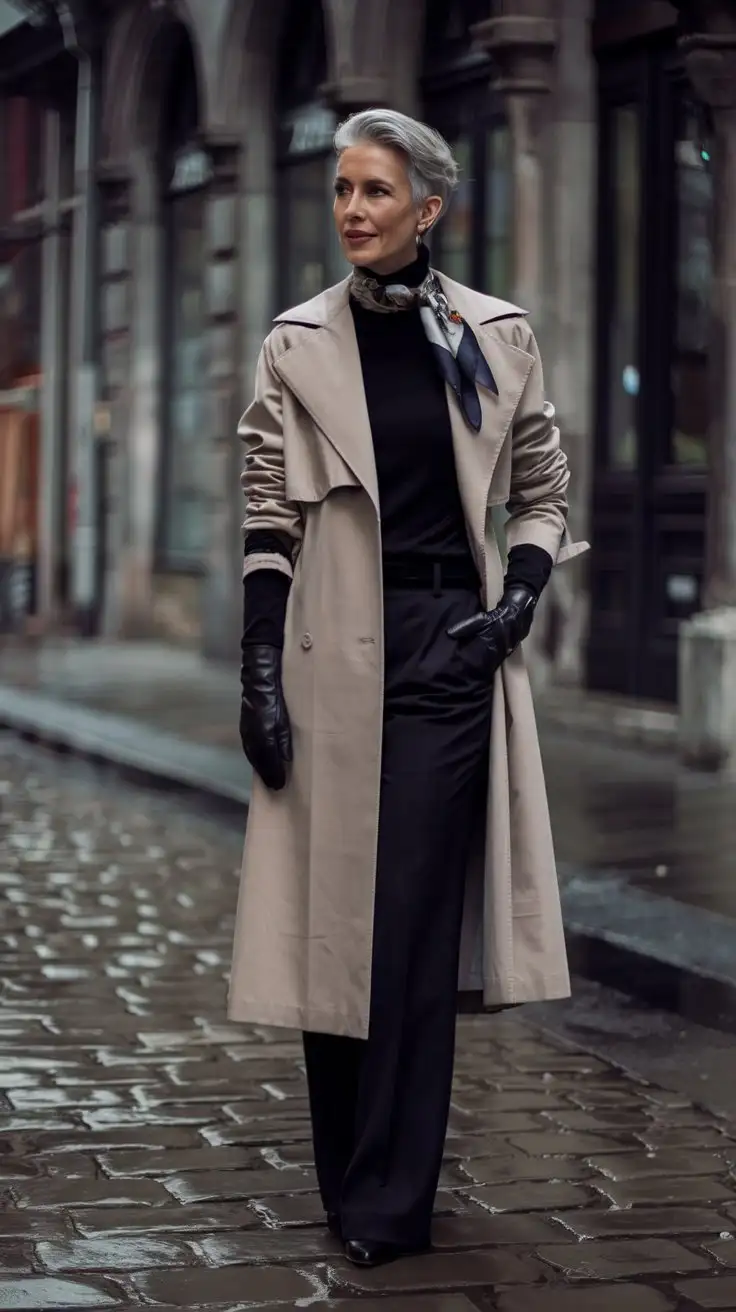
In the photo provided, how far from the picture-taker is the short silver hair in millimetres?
4258

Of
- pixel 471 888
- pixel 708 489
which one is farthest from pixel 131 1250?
pixel 708 489

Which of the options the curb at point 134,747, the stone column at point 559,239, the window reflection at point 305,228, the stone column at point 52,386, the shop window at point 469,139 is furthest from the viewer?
the stone column at point 52,386

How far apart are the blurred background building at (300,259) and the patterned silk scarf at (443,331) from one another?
7962mm

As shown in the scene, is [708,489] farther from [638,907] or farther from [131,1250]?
[131,1250]

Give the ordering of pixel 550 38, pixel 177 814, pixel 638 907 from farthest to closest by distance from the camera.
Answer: pixel 550 38 < pixel 177 814 < pixel 638 907

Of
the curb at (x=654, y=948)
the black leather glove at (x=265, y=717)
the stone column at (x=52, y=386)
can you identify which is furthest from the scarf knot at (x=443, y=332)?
the stone column at (x=52, y=386)

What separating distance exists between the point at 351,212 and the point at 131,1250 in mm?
1775

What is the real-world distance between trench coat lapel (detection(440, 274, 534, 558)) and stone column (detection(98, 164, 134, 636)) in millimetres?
18372

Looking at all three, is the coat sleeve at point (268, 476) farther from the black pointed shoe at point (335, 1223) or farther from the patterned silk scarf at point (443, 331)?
the black pointed shoe at point (335, 1223)

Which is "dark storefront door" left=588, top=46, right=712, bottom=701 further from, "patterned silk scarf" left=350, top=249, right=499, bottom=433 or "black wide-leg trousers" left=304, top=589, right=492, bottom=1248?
"black wide-leg trousers" left=304, top=589, right=492, bottom=1248

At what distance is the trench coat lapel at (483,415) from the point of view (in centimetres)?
438

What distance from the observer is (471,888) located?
4.51 m

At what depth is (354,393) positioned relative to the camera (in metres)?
4.36

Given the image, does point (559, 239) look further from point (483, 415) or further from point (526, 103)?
point (483, 415)
